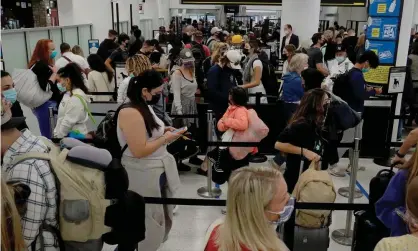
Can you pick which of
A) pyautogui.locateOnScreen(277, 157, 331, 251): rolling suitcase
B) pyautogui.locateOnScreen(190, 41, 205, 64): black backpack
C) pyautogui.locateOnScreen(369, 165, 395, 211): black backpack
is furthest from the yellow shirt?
pyautogui.locateOnScreen(190, 41, 205, 64): black backpack

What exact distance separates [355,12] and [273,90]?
20764 mm

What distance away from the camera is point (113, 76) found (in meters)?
6.90

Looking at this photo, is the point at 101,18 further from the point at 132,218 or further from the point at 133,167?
the point at 132,218

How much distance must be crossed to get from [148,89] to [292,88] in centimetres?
299

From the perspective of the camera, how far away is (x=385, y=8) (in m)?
6.54

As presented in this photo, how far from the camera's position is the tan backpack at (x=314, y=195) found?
123 inches

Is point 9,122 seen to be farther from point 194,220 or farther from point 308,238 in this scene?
point 194,220

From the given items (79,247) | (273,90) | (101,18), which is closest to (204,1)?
(101,18)

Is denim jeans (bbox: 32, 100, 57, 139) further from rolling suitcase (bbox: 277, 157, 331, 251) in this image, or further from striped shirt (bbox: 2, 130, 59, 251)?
rolling suitcase (bbox: 277, 157, 331, 251)

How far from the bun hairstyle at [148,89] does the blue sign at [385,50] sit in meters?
4.73

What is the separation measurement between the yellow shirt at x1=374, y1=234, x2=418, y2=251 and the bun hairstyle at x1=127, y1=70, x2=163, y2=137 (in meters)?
1.84

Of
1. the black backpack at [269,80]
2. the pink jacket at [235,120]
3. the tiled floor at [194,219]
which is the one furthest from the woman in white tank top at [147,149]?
the black backpack at [269,80]

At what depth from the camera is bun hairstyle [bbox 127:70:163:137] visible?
3119mm

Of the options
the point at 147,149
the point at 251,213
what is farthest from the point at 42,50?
the point at 251,213
